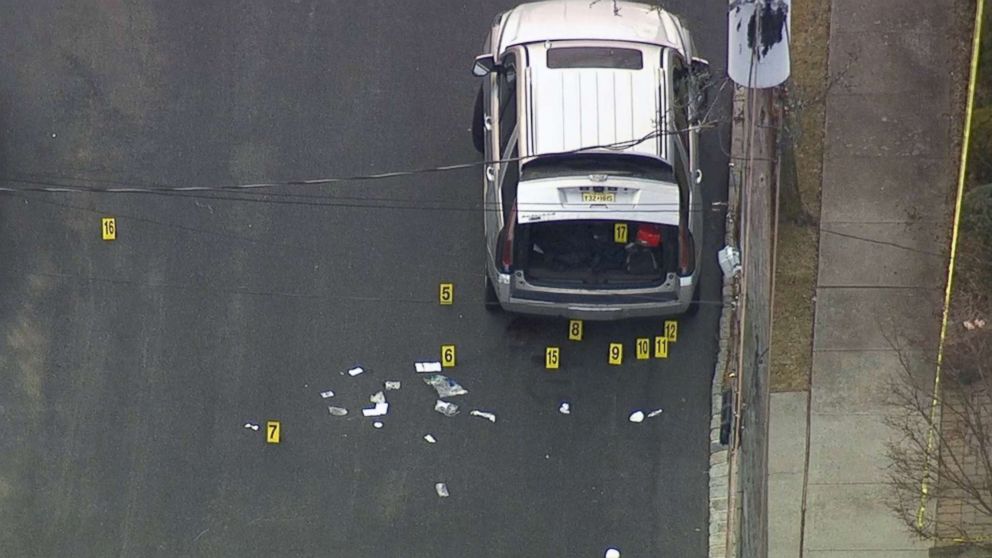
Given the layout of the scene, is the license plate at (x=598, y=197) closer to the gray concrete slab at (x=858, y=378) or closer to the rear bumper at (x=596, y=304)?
→ the rear bumper at (x=596, y=304)

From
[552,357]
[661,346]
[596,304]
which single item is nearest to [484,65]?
[596,304]

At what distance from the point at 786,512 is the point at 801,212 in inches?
128

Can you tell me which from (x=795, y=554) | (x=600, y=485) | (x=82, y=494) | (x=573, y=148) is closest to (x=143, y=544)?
(x=82, y=494)

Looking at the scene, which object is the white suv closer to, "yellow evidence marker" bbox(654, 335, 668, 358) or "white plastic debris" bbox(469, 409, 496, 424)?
"yellow evidence marker" bbox(654, 335, 668, 358)

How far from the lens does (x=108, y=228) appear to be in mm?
11164

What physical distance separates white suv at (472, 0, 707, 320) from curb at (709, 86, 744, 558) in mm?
847

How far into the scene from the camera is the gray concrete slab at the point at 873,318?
10.8 meters

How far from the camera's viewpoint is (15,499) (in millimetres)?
11203

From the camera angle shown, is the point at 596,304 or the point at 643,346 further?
the point at 643,346

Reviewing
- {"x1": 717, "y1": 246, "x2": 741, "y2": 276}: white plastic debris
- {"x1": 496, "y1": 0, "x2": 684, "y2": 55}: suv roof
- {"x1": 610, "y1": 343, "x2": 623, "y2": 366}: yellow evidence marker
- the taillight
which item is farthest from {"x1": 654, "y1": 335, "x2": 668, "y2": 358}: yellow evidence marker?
{"x1": 496, "y1": 0, "x2": 684, "y2": 55}: suv roof

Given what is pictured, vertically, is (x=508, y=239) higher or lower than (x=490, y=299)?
higher

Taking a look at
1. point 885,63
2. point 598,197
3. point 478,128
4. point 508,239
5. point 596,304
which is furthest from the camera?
point 478,128

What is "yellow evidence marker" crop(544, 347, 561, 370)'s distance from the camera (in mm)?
10953

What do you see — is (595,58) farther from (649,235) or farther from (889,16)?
(889,16)
